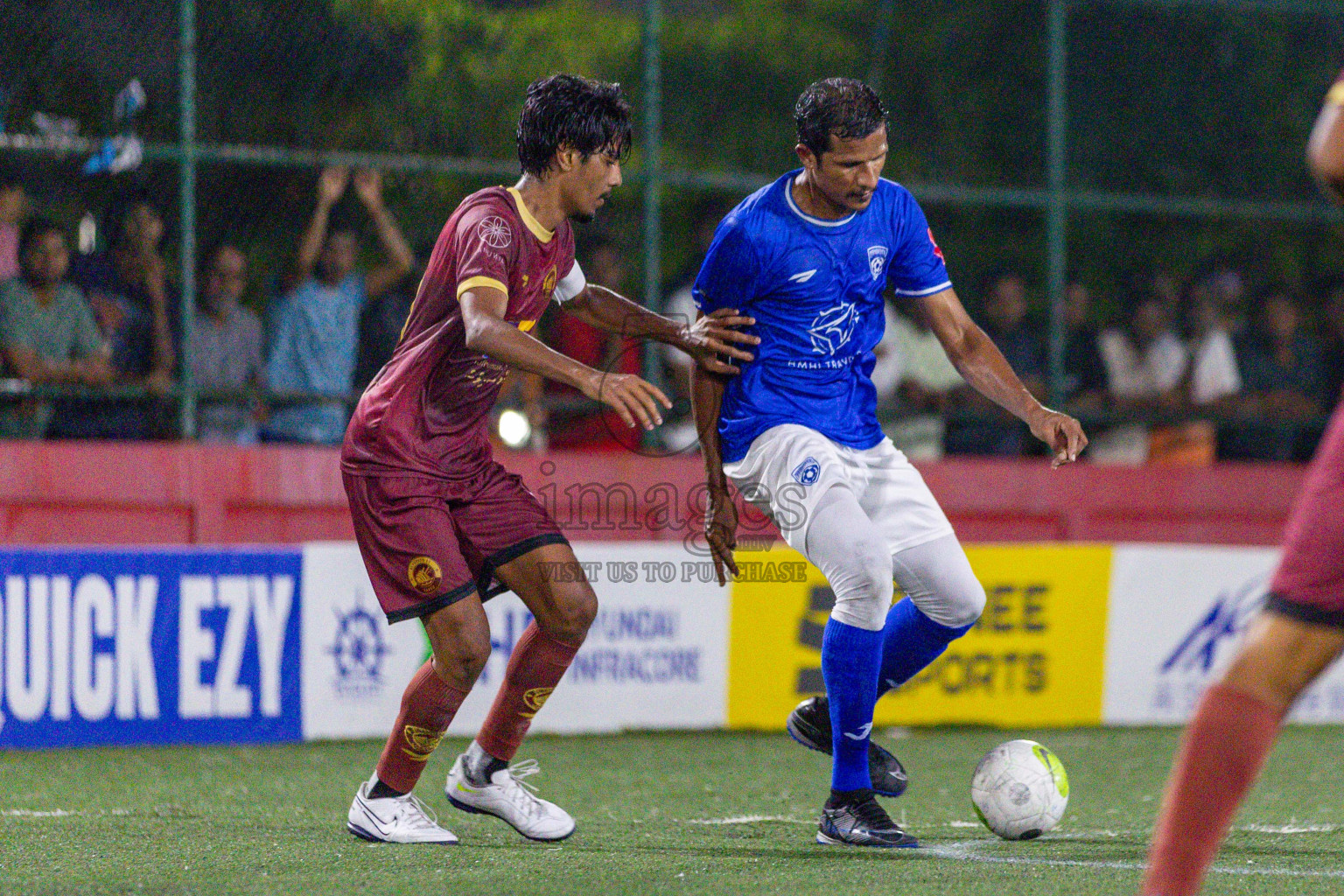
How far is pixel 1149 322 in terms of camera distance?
11.0 meters

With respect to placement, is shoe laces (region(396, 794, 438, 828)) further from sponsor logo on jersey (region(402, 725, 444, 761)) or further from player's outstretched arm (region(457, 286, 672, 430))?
player's outstretched arm (region(457, 286, 672, 430))

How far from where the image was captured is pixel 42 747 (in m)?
7.29

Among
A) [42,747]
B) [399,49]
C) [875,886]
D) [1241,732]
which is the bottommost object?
[42,747]

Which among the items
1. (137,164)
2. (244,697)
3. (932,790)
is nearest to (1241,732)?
(932,790)

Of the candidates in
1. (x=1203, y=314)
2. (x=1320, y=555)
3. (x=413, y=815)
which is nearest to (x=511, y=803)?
(x=413, y=815)

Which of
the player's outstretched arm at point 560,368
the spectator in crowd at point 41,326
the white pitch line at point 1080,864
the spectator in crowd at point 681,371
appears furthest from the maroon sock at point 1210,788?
the spectator in crowd at point 41,326

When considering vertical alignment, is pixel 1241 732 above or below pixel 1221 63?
below

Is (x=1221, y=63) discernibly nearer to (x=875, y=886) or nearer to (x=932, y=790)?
(x=932, y=790)

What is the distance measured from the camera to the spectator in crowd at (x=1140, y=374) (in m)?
10.7

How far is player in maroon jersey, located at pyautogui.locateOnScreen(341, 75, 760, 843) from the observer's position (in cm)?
→ 464

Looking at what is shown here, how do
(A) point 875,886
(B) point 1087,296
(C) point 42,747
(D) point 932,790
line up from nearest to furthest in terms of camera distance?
(A) point 875,886 < (D) point 932,790 < (C) point 42,747 < (B) point 1087,296

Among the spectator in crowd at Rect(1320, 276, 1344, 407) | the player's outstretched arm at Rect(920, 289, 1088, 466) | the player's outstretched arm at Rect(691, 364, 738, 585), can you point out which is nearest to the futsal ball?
the player's outstretched arm at Rect(920, 289, 1088, 466)

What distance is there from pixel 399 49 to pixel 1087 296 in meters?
4.86

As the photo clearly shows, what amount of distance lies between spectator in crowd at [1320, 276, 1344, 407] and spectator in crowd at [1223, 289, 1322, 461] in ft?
0.25
